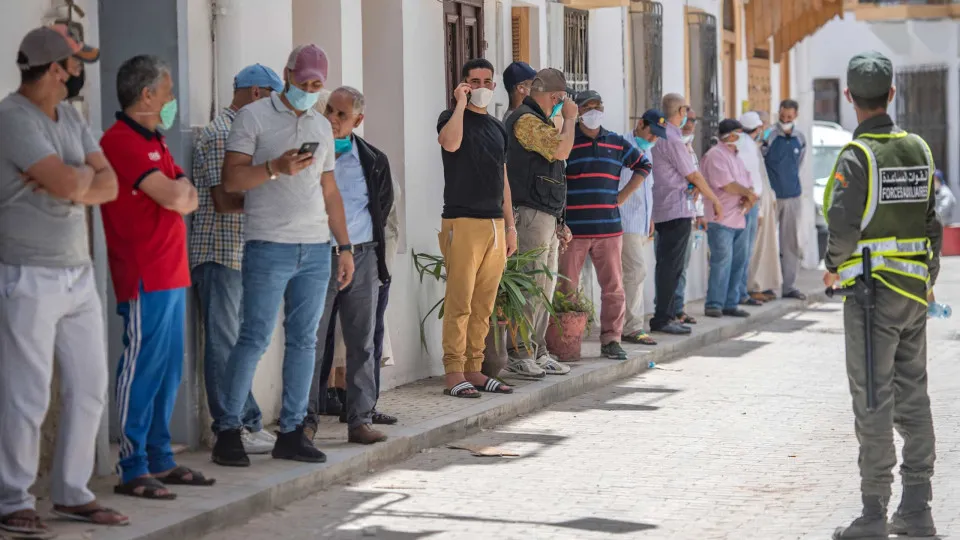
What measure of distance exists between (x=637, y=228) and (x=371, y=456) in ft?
19.1

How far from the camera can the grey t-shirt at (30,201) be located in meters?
6.55

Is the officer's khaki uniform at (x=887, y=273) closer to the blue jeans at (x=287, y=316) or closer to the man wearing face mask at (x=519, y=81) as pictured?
the blue jeans at (x=287, y=316)

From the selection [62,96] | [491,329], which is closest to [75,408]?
[62,96]

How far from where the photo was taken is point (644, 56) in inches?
676

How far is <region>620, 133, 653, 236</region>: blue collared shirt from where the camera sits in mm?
14242

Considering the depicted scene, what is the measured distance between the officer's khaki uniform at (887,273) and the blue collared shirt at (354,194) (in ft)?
9.96

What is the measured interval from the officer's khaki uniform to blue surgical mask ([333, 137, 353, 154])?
122 inches

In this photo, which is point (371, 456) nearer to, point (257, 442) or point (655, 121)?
point (257, 442)

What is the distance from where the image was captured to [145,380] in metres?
7.51

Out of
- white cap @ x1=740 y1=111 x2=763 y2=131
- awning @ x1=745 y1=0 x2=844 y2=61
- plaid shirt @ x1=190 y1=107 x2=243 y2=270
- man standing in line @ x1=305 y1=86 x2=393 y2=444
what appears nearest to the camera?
plaid shirt @ x1=190 y1=107 x2=243 y2=270

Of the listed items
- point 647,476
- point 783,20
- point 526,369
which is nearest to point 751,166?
point 783,20

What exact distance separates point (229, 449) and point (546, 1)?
7438mm

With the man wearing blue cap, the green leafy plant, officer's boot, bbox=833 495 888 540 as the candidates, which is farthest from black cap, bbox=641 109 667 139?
officer's boot, bbox=833 495 888 540

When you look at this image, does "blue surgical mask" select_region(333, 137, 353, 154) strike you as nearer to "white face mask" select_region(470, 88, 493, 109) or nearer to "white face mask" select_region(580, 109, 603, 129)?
Answer: "white face mask" select_region(470, 88, 493, 109)
